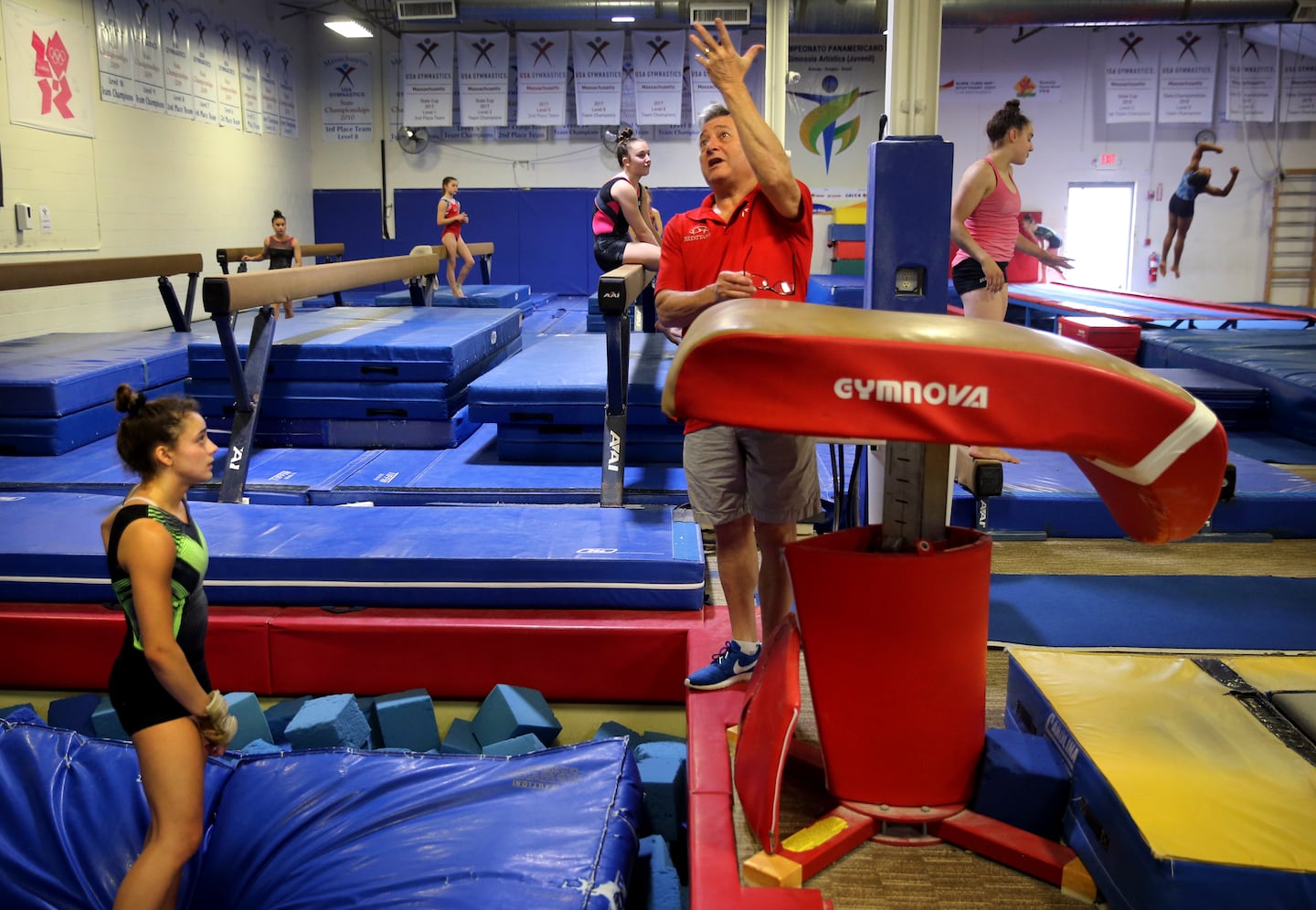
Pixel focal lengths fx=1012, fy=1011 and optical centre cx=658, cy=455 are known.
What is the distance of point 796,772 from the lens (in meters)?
2.11

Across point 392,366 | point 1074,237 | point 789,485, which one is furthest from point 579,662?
point 1074,237

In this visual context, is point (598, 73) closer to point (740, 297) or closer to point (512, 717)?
point (512, 717)

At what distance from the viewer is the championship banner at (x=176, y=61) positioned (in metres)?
10.7

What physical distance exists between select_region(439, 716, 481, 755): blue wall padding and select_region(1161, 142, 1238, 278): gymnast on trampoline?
525 inches

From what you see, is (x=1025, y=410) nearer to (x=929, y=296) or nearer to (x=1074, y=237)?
(x=929, y=296)

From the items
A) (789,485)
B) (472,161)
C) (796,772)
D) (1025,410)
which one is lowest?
(796,772)

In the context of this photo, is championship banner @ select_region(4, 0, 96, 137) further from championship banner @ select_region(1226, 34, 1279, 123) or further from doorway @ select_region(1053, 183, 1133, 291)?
championship banner @ select_region(1226, 34, 1279, 123)

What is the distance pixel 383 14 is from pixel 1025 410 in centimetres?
1485

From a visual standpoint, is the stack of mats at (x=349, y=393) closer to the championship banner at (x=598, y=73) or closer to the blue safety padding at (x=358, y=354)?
the blue safety padding at (x=358, y=354)

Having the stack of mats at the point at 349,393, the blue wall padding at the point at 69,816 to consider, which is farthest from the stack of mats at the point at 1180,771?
the stack of mats at the point at 349,393

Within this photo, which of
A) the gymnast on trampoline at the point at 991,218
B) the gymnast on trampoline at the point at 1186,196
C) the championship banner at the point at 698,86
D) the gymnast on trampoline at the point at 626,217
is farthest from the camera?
the championship banner at the point at 698,86

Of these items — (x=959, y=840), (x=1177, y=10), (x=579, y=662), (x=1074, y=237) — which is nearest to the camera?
(x=959, y=840)

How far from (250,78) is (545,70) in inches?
155

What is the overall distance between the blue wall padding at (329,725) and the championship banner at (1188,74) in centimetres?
1500
